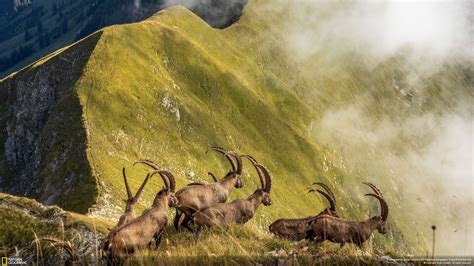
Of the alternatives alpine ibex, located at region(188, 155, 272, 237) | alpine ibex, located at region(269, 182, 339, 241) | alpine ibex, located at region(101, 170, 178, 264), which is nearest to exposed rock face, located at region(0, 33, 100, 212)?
alpine ibex, located at region(188, 155, 272, 237)

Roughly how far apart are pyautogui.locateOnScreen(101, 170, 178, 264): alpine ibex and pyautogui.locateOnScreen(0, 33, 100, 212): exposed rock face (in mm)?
42276

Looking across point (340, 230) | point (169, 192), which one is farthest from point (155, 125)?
point (340, 230)

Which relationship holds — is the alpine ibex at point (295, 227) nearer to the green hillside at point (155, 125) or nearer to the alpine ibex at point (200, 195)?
the alpine ibex at point (200, 195)

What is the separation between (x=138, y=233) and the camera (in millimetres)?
14016

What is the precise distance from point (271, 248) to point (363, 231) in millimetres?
5228

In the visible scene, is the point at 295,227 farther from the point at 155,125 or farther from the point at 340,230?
the point at 155,125

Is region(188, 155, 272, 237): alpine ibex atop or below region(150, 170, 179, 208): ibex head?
below

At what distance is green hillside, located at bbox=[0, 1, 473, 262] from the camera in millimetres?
79875

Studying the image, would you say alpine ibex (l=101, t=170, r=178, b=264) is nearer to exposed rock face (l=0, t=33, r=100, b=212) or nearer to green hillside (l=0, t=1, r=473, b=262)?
green hillside (l=0, t=1, r=473, b=262)

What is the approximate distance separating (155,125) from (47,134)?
25.9 m

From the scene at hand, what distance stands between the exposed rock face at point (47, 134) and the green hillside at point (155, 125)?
33cm

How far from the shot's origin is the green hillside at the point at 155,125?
7988 centimetres

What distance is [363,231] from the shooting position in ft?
61.7

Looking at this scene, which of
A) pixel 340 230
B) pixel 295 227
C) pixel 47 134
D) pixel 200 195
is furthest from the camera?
pixel 47 134
